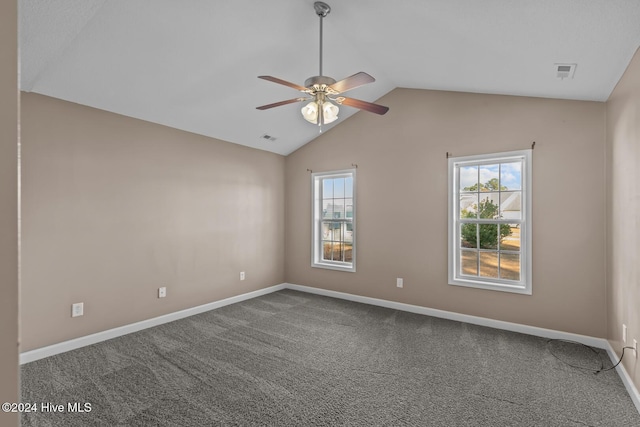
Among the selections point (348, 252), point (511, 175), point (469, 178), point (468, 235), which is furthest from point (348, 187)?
point (511, 175)

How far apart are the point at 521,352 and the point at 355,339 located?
1.63 m

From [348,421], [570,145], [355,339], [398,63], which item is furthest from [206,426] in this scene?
[570,145]

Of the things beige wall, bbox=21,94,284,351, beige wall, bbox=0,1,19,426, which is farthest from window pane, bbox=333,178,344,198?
beige wall, bbox=0,1,19,426

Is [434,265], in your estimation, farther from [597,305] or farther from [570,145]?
[570,145]

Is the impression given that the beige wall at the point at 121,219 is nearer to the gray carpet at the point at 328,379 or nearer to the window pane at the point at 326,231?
the gray carpet at the point at 328,379

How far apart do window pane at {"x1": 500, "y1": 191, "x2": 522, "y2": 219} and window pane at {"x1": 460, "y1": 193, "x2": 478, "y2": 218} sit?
11.3 inches

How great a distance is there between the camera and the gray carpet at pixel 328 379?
6.94 feet

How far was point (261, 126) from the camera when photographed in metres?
4.46

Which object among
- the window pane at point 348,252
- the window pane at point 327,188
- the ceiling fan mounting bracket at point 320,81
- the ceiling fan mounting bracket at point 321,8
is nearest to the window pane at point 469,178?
the window pane at point 348,252

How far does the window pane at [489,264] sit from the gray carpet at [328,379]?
659mm

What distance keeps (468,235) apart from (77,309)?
447cm

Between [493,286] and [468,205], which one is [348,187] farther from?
[493,286]

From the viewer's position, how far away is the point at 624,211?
2.55 meters

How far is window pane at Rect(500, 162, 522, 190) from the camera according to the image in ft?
11.9
